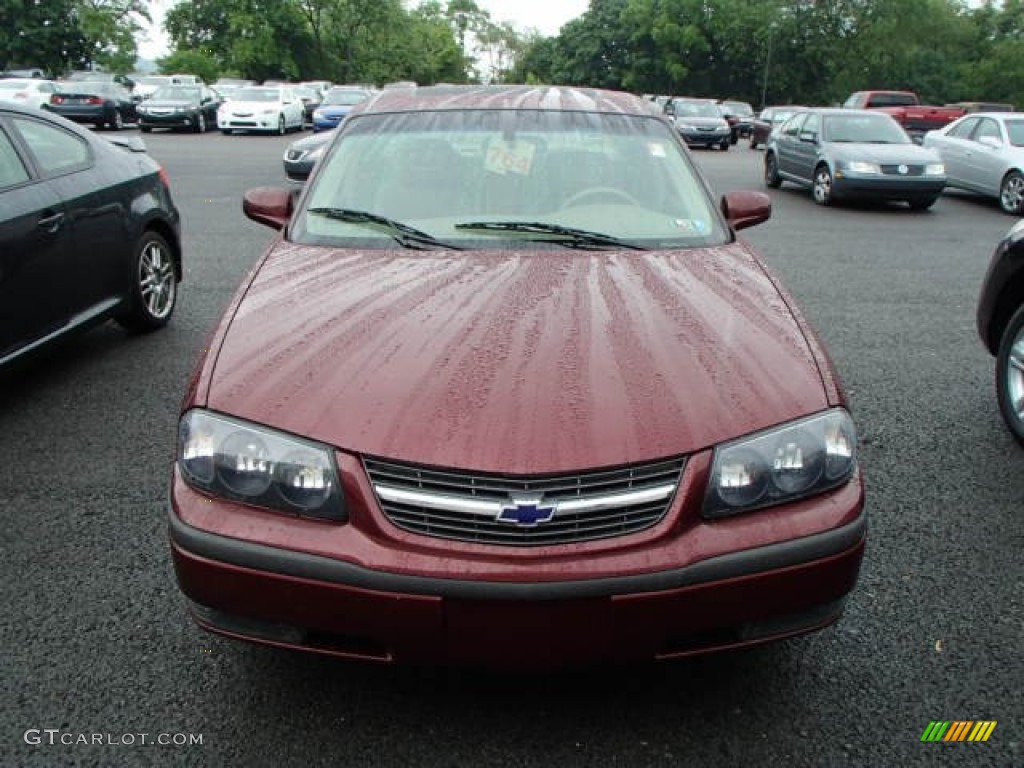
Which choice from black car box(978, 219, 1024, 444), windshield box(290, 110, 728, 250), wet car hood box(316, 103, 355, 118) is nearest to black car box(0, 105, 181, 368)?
windshield box(290, 110, 728, 250)

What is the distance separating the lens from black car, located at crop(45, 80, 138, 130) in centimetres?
2691

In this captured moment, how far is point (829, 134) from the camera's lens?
14.0 meters

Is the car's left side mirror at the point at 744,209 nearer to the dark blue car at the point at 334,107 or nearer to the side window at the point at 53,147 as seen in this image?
the side window at the point at 53,147

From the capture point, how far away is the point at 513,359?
7.68ft

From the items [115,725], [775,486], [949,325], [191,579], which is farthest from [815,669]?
[949,325]

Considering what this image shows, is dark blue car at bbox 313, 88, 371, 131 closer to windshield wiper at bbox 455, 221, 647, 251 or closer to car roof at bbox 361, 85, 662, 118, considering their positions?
car roof at bbox 361, 85, 662, 118

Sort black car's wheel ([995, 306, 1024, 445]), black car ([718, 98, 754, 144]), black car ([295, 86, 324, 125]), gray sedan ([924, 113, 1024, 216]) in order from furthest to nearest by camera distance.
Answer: black car ([295, 86, 324, 125]) < black car ([718, 98, 754, 144]) < gray sedan ([924, 113, 1024, 216]) < black car's wheel ([995, 306, 1024, 445])

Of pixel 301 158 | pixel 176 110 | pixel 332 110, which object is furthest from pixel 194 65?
pixel 301 158

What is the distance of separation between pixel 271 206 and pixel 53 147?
191 cm

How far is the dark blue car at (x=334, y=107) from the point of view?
2589 centimetres

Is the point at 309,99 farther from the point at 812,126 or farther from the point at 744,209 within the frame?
the point at 744,209

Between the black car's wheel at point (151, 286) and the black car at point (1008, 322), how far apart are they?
4.75 m

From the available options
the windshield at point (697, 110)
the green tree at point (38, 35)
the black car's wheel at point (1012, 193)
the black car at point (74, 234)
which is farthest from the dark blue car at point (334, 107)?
the green tree at point (38, 35)

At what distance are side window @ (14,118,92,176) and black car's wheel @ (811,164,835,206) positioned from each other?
11003 millimetres
